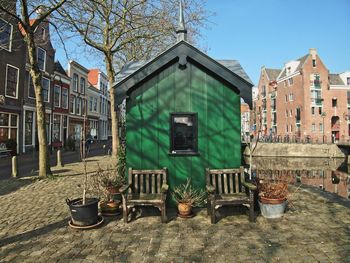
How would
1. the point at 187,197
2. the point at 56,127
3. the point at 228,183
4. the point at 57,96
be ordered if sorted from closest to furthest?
the point at 187,197 → the point at 228,183 → the point at 56,127 → the point at 57,96

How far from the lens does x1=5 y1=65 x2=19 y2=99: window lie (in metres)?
20.7

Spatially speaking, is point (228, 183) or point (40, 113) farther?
point (40, 113)

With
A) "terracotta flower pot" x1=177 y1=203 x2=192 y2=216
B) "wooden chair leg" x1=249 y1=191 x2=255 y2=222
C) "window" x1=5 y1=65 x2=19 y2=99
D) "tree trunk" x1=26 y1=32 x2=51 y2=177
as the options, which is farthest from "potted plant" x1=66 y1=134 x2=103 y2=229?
"window" x1=5 y1=65 x2=19 y2=99

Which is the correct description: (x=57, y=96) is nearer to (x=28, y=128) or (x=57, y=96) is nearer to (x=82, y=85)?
(x=28, y=128)

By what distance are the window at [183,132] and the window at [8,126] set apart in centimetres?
1824

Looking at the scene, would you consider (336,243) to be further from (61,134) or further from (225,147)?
(61,134)

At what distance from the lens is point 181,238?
16.4 ft

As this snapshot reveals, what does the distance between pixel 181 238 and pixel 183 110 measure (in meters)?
3.19

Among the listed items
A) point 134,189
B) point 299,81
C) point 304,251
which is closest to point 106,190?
point 134,189

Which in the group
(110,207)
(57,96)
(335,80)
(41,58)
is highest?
(335,80)

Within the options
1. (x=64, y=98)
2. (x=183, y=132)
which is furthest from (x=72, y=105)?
(x=183, y=132)

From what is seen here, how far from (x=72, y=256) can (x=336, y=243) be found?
4558 millimetres

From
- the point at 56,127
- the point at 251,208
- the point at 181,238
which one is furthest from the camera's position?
the point at 56,127

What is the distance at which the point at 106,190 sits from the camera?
6.91 m
